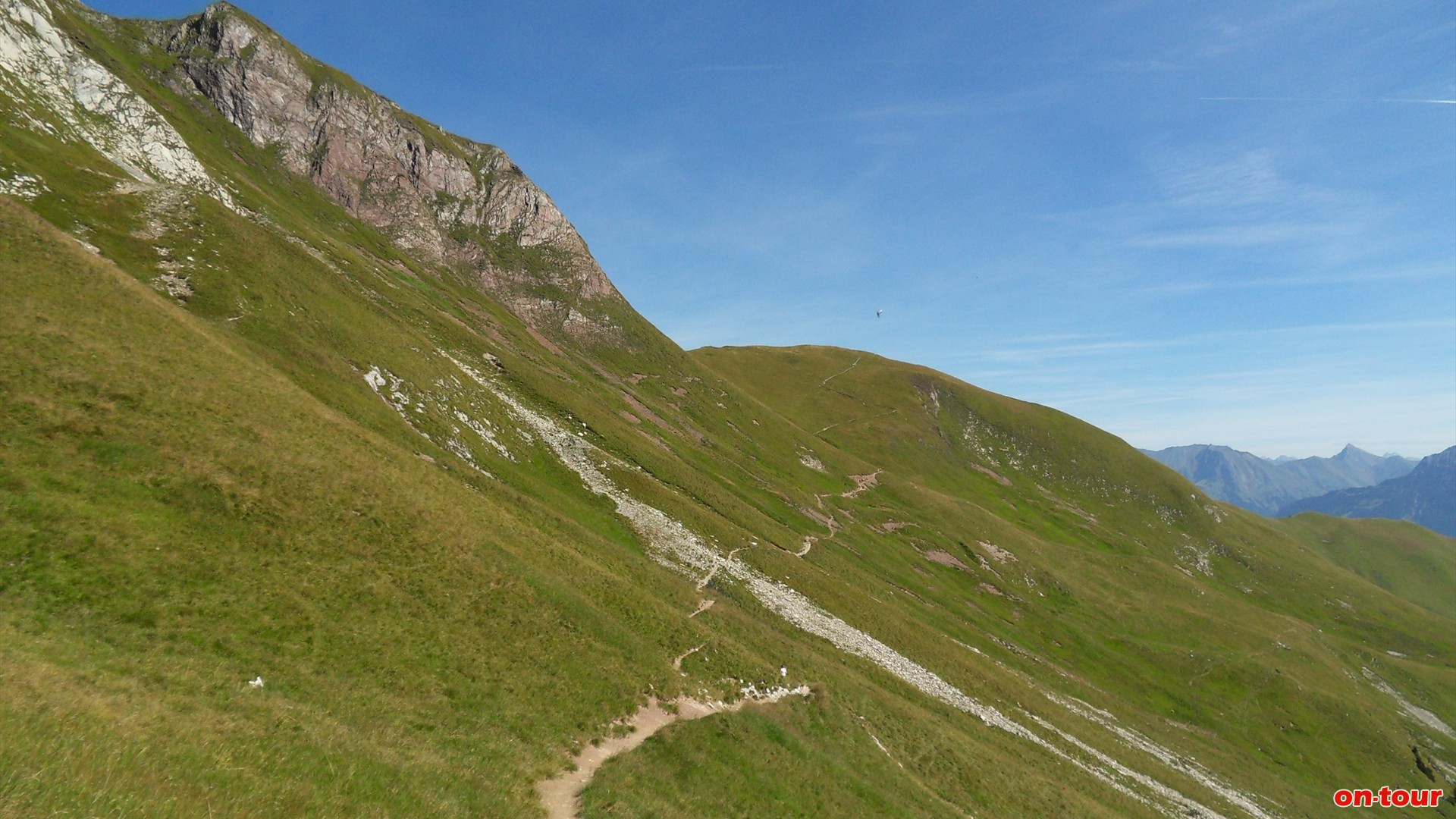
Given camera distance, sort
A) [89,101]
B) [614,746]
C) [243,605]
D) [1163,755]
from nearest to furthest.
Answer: [243,605], [614,746], [1163,755], [89,101]

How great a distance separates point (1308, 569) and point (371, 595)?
794ft

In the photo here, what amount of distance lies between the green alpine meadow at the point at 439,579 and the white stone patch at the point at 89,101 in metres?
0.60

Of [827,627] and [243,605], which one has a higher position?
[243,605]

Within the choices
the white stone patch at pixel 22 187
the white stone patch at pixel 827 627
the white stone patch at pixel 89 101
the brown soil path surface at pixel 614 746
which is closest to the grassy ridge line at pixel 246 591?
the brown soil path surface at pixel 614 746

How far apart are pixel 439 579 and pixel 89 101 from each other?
336 feet

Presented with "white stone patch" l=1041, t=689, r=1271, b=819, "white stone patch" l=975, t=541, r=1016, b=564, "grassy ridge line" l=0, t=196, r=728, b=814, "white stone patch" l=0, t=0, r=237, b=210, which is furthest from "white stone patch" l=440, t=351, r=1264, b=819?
"white stone patch" l=0, t=0, r=237, b=210

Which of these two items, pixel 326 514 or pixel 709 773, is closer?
pixel 709 773

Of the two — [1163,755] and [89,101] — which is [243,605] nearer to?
[1163,755]

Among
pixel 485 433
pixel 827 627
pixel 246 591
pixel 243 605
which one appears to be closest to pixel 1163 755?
pixel 827 627

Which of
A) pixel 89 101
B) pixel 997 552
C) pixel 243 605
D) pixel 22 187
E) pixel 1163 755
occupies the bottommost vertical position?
pixel 1163 755

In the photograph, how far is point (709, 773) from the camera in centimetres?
2634

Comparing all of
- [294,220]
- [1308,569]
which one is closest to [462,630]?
[294,220]

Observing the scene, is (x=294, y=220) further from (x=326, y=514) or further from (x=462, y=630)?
(x=462, y=630)

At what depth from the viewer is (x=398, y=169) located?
5664 inches
